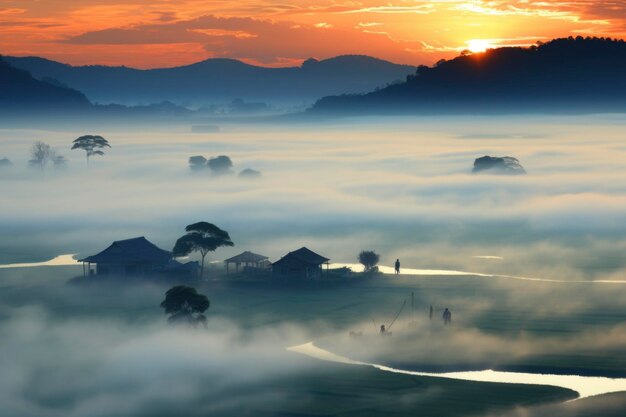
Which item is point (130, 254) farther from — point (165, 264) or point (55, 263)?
point (55, 263)

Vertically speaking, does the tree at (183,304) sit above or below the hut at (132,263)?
below

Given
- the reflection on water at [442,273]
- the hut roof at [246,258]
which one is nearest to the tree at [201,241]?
the hut roof at [246,258]

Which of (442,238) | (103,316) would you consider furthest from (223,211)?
(103,316)

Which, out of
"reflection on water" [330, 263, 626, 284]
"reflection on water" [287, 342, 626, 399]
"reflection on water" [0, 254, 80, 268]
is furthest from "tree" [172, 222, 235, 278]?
"reflection on water" [287, 342, 626, 399]

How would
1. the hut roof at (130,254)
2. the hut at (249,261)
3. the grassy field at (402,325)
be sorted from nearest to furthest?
the grassy field at (402,325) < the hut roof at (130,254) < the hut at (249,261)

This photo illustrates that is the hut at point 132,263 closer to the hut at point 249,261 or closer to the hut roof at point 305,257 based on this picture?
the hut at point 249,261

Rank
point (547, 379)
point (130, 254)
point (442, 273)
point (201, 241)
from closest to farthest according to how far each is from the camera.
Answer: point (547, 379), point (130, 254), point (201, 241), point (442, 273)

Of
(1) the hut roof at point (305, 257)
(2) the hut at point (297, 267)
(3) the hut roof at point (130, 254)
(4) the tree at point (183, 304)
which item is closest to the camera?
(4) the tree at point (183, 304)

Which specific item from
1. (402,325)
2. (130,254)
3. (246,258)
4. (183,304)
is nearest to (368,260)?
(246,258)
